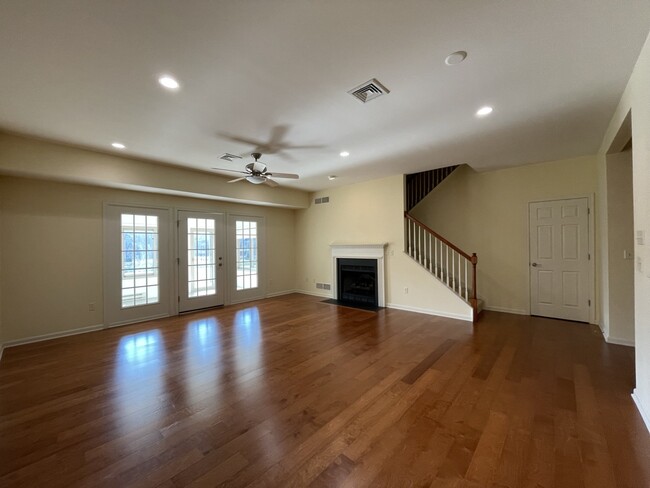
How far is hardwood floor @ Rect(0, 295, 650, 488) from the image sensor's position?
5.22ft

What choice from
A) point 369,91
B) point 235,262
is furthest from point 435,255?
point 235,262

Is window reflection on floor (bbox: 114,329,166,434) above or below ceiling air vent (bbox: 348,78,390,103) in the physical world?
below

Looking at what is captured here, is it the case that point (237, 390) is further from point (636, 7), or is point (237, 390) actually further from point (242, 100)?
point (636, 7)

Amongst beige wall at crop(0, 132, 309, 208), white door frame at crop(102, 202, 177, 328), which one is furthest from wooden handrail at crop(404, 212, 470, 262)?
white door frame at crop(102, 202, 177, 328)

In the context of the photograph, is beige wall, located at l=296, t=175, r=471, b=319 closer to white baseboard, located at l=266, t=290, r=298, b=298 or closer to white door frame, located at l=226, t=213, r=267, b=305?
white baseboard, located at l=266, t=290, r=298, b=298

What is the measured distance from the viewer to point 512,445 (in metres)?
1.77

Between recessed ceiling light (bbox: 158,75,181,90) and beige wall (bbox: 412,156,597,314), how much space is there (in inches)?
202

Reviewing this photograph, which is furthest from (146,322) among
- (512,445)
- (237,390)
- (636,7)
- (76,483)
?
(636,7)

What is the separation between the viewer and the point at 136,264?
4.88m

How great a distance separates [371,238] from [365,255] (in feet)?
1.31

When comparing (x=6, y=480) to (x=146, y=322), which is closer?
(x=6, y=480)

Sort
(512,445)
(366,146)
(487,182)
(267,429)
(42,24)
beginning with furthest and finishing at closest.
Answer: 1. (487,182)
2. (366,146)
3. (267,429)
4. (512,445)
5. (42,24)

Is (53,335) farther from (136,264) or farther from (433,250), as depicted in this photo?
(433,250)

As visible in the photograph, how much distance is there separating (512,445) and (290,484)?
1452 millimetres
